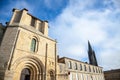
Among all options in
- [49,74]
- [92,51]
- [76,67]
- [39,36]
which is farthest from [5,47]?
[92,51]

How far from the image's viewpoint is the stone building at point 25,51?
9.84 metres

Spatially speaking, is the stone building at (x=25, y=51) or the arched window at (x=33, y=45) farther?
the arched window at (x=33, y=45)

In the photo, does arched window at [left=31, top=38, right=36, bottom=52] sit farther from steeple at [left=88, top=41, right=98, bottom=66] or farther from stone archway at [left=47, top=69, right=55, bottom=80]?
steeple at [left=88, top=41, right=98, bottom=66]

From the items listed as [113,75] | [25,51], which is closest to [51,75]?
[25,51]

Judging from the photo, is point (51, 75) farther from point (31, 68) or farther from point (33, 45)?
point (33, 45)

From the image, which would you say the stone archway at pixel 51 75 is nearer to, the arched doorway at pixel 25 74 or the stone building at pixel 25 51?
the stone building at pixel 25 51

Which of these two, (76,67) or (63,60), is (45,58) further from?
(76,67)

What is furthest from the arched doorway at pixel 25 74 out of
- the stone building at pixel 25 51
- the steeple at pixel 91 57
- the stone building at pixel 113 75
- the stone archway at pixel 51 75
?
the stone building at pixel 113 75

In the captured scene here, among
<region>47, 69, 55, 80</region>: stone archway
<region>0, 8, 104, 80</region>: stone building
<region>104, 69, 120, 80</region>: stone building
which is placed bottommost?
<region>104, 69, 120, 80</region>: stone building

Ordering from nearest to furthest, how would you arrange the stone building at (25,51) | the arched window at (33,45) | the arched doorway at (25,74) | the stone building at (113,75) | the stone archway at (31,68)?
1. the stone building at (25,51)
2. the stone archway at (31,68)
3. the arched doorway at (25,74)
4. the arched window at (33,45)
5. the stone building at (113,75)

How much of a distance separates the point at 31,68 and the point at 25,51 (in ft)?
7.71

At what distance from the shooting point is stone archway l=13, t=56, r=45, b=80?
10695 mm

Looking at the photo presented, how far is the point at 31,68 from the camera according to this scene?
11852 mm

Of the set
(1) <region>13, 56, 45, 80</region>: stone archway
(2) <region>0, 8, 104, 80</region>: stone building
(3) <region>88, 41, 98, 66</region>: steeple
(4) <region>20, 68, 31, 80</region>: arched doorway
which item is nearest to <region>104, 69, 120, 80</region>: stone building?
(3) <region>88, 41, 98, 66</region>: steeple
